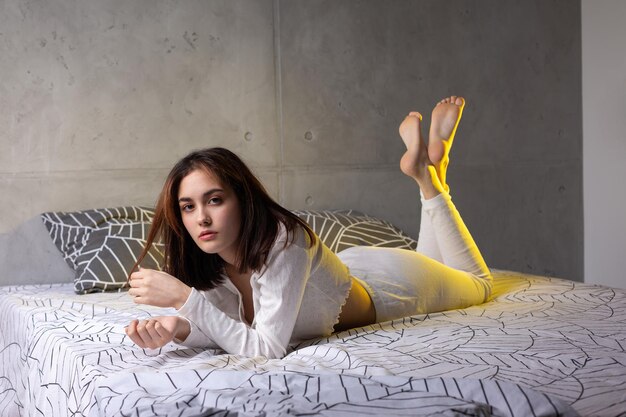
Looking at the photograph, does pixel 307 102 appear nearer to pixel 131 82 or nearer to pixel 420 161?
pixel 131 82

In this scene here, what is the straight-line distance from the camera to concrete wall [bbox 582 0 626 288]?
4.28m

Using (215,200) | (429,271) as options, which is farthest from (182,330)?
(429,271)

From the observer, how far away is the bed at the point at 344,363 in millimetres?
1327

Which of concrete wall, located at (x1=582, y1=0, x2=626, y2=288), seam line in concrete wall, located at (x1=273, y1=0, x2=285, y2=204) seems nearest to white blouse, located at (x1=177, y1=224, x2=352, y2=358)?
seam line in concrete wall, located at (x1=273, y1=0, x2=285, y2=204)

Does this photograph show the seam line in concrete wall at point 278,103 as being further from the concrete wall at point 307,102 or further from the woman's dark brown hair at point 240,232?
the woman's dark brown hair at point 240,232

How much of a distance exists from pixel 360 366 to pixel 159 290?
0.49 m

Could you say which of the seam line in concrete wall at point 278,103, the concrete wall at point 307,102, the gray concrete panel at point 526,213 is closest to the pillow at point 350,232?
the seam line in concrete wall at point 278,103

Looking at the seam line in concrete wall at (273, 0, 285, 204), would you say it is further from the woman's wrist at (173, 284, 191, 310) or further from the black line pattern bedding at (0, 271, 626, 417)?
the woman's wrist at (173, 284, 191, 310)

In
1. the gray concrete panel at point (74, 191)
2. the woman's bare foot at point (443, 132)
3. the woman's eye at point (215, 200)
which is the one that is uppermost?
the woman's bare foot at point (443, 132)

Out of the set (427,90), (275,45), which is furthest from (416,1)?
(275,45)

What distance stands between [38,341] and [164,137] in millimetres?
1517

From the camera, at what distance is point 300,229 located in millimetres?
1960

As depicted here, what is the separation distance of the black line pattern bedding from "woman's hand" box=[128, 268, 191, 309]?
14 centimetres

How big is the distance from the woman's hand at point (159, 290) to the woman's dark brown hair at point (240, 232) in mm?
106
